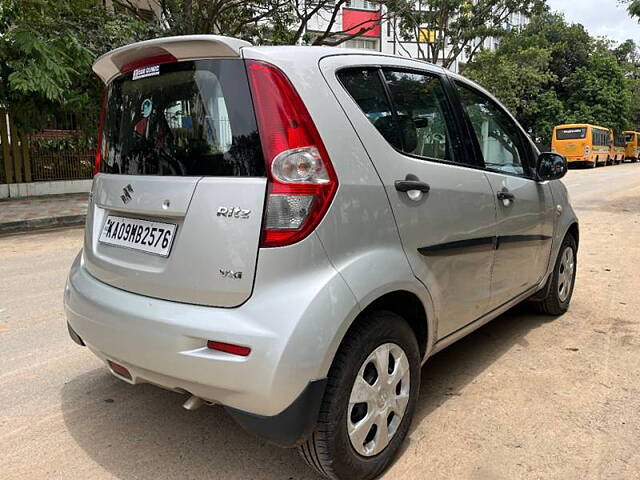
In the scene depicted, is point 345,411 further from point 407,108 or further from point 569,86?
point 569,86

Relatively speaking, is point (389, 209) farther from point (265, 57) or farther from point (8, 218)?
point (8, 218)

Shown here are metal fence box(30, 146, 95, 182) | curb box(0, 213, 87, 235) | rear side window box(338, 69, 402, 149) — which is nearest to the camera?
rear side window box(338, 69, 402, 149)

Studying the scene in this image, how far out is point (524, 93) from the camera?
138ft

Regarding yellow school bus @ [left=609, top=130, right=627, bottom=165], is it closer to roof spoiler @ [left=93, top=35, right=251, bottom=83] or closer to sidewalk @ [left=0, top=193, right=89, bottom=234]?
sidewalk @ [left=0, top=193, right=89, bottom=234]

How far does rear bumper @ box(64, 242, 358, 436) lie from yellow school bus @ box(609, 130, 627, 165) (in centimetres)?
4074

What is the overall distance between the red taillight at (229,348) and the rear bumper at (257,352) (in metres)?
0.02

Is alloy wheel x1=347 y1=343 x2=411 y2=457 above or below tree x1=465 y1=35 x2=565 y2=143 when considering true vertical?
below

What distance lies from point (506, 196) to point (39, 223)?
30.1 feet

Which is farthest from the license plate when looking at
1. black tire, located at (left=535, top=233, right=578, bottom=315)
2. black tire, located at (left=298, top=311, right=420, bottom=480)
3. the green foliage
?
the green foliage

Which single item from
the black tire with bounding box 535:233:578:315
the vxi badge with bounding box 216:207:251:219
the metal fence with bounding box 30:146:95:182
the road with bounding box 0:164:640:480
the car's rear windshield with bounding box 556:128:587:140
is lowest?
the road with bounding box 0:164:640:480

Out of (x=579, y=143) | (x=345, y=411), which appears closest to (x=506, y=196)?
(x=345, y=411)

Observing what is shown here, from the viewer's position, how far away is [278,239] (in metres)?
2.04

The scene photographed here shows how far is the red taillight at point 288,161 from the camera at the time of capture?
6.70 feet

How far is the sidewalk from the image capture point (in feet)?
32.2
